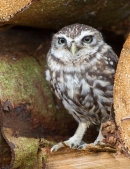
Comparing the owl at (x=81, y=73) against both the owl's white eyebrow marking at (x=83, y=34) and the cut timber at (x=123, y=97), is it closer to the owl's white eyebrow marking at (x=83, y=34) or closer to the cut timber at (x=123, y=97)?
the owl's white eyebrow marking at (x=83, y=34)

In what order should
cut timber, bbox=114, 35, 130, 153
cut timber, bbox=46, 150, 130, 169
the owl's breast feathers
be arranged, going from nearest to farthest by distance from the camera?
cut timber, bbox=114, 35, 130, 153, cut timber, bbox=46, 150, 130, 169, the owl's breast feathers

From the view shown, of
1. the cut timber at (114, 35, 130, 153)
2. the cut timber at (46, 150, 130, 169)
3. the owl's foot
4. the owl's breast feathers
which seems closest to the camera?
the cut timber at (114, 35, 130, 153)

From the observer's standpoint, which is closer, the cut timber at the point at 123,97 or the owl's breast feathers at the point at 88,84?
the cut timber at the point at 123,97

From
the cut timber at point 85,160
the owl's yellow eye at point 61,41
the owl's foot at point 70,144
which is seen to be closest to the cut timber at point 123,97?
the cut timber at point 85,160

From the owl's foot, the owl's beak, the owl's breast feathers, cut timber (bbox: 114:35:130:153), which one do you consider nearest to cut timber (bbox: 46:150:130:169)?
the owl's foot

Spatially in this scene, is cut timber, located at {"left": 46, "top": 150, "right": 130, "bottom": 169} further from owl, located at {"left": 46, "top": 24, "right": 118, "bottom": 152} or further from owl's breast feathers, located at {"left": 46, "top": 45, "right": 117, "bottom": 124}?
owl's breast feathers, located at {"left": 46, "top": 45, "right": 117, "bottom": 124}

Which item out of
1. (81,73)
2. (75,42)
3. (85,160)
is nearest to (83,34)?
(75,42)
